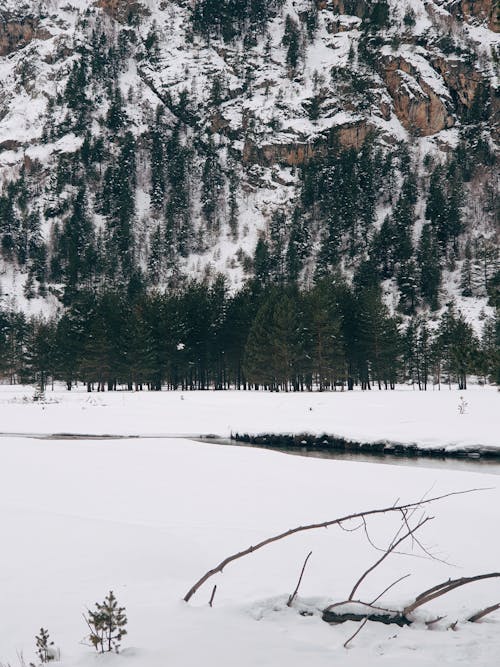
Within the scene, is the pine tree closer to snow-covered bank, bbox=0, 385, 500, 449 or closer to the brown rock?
snow-covered bank, bbox=0, 385, 500, 449

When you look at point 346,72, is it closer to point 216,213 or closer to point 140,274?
point 216,213

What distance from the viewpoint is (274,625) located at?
3.03 meters

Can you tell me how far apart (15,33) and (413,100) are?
145896 millimetres

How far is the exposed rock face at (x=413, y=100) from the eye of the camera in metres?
139

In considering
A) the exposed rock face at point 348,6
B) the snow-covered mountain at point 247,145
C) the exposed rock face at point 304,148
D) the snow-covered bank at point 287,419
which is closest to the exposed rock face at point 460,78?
the snow-covered mountain at point 247,145

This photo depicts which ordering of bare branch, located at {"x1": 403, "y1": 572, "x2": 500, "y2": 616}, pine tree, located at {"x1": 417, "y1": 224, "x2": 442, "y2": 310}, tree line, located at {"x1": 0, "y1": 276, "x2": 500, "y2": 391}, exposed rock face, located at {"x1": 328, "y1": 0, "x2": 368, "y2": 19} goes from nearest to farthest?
bare branch, located at {"x1": 403, "y1": 572, "x2": 500, "y2": 616} < tree line, located at {"x1": 0, "y1": 276, "x2": 500, "y2": 391} < pine tree, located at {"x1": 417, "y1": 224, "x2": 442, "y2": 310} < exposed rock face, located at {"x1": 328, "y1": 0, "x2": 368, "y2": 19}

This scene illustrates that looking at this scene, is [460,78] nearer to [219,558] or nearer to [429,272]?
[429,272]

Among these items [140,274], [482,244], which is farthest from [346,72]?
[140,274]

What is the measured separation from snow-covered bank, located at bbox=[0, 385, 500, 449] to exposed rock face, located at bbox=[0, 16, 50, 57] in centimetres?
18714

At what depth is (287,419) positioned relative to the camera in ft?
81.0

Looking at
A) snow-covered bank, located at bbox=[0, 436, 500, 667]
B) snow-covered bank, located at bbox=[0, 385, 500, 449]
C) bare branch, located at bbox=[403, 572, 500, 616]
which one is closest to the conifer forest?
snow-covered bank, located at bbox=[0, 385, 500, 449]

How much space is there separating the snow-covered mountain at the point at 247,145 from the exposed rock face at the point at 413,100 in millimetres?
586

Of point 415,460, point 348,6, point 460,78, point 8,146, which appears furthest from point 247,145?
point 415,460

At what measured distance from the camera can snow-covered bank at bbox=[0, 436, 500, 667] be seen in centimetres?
272
